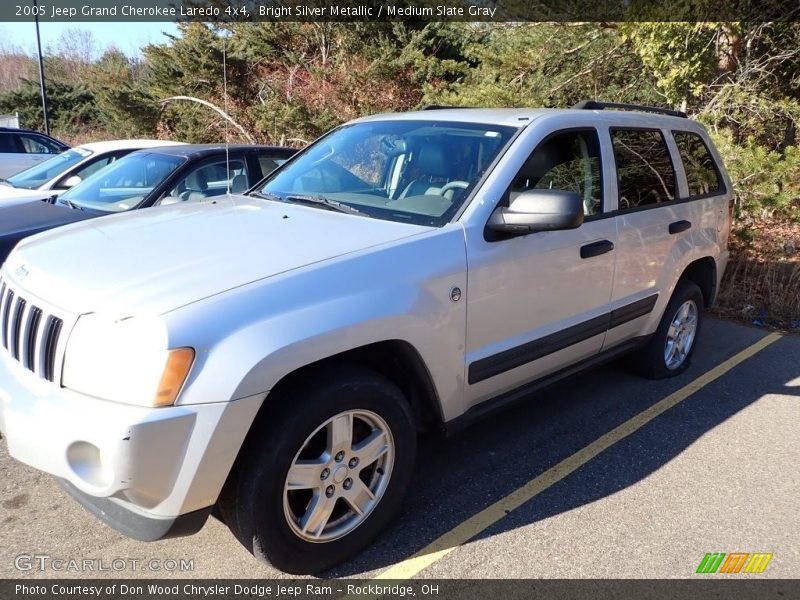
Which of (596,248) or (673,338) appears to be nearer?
Answer: (596,248)

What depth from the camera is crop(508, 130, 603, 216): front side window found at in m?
3.36

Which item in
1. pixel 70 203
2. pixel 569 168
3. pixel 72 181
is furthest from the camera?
pixel 72 181

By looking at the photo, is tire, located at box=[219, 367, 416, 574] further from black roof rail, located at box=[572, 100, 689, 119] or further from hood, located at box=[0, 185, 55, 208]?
hood, located at box=[0, 185, 55, 208]

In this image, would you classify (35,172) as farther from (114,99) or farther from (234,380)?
(114,99)

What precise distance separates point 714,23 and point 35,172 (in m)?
8.42

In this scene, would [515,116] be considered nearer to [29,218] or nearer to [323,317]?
[323,317]

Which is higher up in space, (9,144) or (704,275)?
(9,144)

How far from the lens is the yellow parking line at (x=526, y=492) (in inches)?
105

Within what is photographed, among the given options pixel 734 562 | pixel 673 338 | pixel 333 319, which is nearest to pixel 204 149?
pixel 333 319

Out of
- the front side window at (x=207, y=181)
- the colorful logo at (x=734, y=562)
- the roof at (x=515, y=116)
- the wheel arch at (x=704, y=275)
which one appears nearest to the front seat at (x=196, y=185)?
the front side window at (x=207, y=181)

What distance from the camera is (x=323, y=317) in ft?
7.64

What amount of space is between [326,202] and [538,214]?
43.3 inches

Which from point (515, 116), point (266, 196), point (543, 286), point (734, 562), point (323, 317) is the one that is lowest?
point (734, 562)

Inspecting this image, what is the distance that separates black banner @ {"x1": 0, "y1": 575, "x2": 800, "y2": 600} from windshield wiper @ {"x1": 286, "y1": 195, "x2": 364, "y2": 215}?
1.66m
